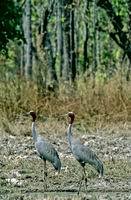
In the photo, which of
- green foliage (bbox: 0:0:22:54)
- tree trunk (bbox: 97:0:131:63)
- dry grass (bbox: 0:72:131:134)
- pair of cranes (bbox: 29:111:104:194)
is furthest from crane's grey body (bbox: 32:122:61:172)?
tree trunk (bbox: 97:0:131:63)

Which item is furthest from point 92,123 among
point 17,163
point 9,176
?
point 9,176

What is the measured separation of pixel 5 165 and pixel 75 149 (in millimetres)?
3217

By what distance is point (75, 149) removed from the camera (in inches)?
459

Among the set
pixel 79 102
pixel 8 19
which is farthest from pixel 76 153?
pixel 79 102

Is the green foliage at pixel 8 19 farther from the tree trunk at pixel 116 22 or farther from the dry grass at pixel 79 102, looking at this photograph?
the tree trunk at pixel 116 22

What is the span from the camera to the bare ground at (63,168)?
11586mm

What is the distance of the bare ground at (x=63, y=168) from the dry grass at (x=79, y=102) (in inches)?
44.2

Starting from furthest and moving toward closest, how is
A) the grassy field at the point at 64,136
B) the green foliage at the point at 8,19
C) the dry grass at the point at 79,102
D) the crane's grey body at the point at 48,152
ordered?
1. the dry grass at the point at 79,102
2. the green foliage at the point at 8,19
3. the grassy field at the point at 64,136
4. the crane's grey body at the point at 48,152

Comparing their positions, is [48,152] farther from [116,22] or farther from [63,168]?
[116,22]

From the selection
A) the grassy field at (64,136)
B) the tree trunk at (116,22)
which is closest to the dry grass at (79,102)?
the grassy field at (64,136)

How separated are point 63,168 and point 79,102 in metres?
8.71

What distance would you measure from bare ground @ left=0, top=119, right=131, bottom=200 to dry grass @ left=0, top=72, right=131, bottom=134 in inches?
44.2

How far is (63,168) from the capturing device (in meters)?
→ 14.1

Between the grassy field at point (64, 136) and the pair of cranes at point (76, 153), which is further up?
the pair of cranes at point (76, 153)
